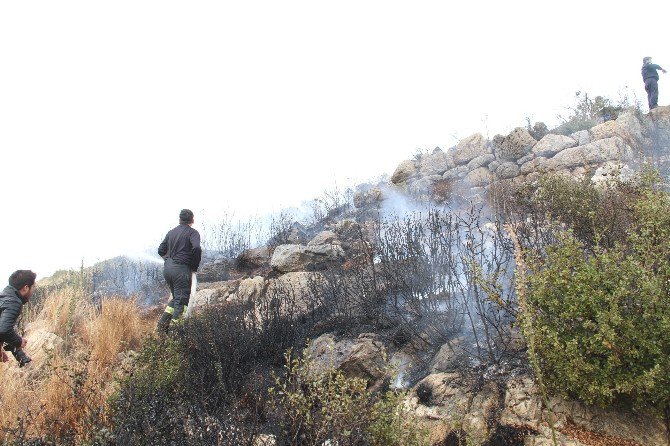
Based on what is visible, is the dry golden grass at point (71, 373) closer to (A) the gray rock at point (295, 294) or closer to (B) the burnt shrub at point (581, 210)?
(A) the gray rock at point (295, 294)

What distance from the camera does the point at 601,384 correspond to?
221cm

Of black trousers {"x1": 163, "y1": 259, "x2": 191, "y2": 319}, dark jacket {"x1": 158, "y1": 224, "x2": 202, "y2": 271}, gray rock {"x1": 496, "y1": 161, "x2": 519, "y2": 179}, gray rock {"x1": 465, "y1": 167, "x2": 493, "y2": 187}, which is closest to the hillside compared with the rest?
black trousers {"x1": 163, "y1": 259, "x2": 191, "y2": 319}

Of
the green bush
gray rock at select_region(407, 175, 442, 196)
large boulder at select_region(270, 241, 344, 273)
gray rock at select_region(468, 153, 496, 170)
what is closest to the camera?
the green bush

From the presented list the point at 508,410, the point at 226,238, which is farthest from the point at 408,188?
the point at 508,410

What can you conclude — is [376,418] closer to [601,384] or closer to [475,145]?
[601,384]

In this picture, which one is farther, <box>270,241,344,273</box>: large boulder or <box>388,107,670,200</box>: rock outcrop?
<box>388,107,670,200</box>: rock outcrop

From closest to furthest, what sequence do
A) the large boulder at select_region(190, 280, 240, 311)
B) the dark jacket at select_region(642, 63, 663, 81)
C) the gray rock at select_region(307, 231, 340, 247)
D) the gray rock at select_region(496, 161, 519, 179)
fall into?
the large boulder at select_region(190, 280, 240, 311) < the gray rock at select_region(307, 231, 340, 247) < the gray rock at select_region(496, 161, 519, 179) < the dark jacket at select_region(642, 63, 663, 81)

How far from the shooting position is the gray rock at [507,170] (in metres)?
11.3

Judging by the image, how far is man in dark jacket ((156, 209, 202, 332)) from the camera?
545 centimetres

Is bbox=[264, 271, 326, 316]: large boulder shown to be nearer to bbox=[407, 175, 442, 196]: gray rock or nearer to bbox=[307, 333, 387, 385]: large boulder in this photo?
bbox=[307, 333, 387, 385]: large boulder

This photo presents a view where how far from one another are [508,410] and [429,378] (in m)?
0.74

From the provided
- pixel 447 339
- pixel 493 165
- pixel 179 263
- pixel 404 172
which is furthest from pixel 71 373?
pixel 404 172

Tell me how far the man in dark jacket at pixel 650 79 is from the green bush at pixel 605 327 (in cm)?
1253

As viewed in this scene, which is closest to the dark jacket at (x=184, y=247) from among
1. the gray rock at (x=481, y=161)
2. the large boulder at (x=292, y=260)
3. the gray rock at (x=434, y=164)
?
the large boulder at (x=292, y=260)
